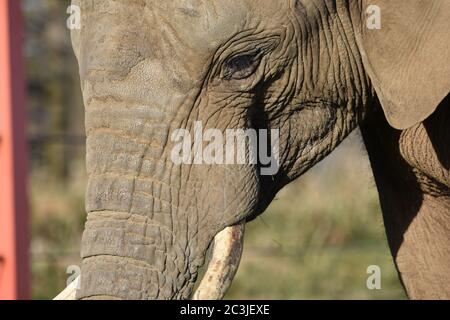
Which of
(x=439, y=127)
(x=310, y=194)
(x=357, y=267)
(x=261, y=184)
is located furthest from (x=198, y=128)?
(x=310, y=194)

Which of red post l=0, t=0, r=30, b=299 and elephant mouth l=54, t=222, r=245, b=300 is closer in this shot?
elephant mouth l=54, t=222, r=245, b=300

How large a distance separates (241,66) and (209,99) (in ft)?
0.37

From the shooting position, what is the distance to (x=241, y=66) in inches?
104

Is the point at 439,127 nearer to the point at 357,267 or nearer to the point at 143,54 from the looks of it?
the point at 143,54

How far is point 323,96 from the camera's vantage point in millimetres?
2809

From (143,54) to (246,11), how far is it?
0.26 m

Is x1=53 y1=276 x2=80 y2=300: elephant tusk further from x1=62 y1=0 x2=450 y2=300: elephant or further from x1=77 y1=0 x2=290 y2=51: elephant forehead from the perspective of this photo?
x1=77 y1=0 x2=290 y2=51: elephant forehead

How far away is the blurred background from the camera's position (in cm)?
635

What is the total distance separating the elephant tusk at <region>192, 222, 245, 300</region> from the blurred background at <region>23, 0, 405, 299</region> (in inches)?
92.2

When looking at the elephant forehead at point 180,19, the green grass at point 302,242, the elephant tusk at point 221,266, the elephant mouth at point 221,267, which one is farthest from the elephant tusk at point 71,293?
the green grass at point 302,242

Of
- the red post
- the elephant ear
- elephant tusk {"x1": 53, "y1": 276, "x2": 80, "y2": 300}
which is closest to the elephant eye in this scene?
the elephant ear

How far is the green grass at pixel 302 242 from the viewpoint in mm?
6348

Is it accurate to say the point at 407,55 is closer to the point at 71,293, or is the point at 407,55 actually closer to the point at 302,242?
the point at 71,293

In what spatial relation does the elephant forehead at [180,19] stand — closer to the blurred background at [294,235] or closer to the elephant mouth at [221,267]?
the elephant mouth at [221,267]
